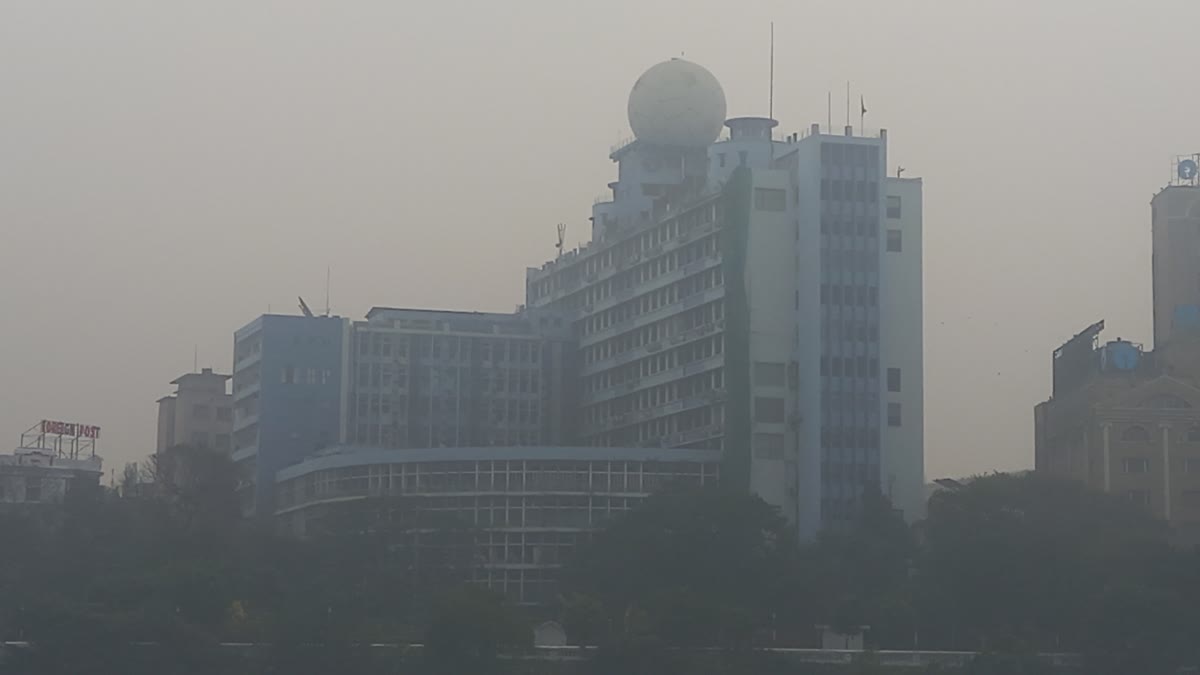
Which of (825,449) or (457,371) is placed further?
(457,371)

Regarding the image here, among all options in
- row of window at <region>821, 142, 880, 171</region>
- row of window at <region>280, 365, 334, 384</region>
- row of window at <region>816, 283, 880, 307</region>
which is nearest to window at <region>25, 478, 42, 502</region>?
row of window at <region>280, 365, 334, 384</region>

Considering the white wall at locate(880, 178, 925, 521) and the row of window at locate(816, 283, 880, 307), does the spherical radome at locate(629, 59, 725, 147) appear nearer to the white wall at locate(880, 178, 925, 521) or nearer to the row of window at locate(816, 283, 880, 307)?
the white wall at locate(880, 178, 925, 521)

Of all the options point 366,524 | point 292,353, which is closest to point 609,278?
point 292,353

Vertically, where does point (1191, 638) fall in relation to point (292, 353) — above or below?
below

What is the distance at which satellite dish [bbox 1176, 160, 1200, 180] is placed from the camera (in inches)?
4889

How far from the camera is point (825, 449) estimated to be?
10375 centimetres

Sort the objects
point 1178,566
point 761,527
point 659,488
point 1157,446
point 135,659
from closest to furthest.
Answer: point 135,659, point 1178,566, point 761,527, point 659,488, point 1157,446

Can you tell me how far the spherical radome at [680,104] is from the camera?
4747 inches

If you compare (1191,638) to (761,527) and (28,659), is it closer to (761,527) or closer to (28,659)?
(761,527)

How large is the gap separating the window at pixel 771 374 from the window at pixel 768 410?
83 centimetres

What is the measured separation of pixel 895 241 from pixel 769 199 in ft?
24.6

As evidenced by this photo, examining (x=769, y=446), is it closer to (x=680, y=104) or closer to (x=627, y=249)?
(x=627, y=249)

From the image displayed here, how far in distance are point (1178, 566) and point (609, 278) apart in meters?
44.5

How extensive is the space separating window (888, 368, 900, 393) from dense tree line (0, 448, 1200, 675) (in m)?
7.80
